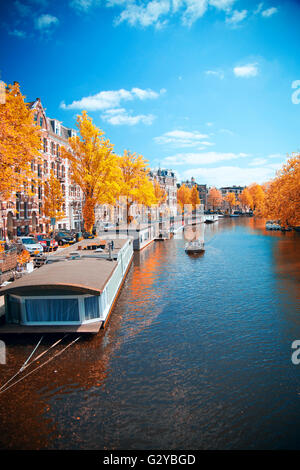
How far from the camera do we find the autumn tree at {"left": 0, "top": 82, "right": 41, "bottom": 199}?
22547 mm

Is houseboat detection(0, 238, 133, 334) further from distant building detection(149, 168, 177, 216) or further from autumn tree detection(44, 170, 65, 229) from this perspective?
distant building detection(149, 168, 177, 216)

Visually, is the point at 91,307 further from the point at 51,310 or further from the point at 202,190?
the point at 202,190

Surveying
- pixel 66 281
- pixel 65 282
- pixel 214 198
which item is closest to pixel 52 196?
pixel 66 281

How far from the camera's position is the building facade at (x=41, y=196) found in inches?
1614

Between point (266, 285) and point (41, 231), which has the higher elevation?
point (41, 231)

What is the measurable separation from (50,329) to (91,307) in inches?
79.1

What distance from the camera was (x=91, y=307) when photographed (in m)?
14.2

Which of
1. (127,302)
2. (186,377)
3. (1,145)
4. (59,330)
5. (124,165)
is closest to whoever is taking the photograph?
(186,377)

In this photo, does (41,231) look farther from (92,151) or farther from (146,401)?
(146,401)

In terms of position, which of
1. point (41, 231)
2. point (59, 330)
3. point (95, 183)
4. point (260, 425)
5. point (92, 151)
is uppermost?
point (92, 151)

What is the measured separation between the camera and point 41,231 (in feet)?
160

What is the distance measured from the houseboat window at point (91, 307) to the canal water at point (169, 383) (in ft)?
3.25
